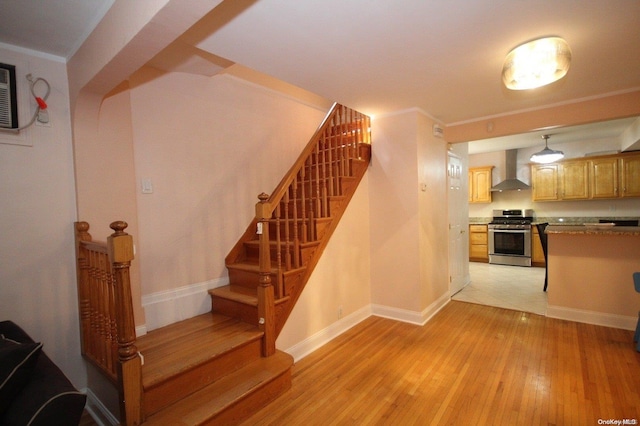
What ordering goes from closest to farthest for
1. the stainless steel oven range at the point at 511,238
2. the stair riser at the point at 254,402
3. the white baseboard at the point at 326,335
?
the stair riser at the point at 254,402 → the white baseboard at the point at 326,335 → the stainless steel oven range at the point at 511,238

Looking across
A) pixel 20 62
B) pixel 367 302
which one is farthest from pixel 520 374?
pixel 20 62

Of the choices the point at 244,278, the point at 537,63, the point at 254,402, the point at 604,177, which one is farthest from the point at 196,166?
the point at 604,177

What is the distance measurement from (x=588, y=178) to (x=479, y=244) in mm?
2408

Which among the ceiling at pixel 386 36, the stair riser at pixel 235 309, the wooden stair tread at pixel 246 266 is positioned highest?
the ceiling at pixel 386 36

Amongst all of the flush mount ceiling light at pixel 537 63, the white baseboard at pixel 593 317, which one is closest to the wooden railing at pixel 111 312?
the flush mount ceiling light at pixel 537 63

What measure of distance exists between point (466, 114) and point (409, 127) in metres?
0.80

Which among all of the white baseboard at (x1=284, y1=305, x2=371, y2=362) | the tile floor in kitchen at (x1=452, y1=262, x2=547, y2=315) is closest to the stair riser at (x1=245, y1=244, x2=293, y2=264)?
the white baseboard at (x1=284, y1=305, x2=371, y2=362)

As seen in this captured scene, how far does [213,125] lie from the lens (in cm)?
294

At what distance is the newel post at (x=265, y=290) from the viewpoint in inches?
92.1

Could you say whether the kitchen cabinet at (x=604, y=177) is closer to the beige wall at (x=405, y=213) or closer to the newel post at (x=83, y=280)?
the beige wall at (x=405, y=213)

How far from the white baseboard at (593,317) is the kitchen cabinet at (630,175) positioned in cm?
Result: 368

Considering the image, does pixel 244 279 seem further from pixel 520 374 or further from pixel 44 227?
pixel 520 374

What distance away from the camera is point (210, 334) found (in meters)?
2.36

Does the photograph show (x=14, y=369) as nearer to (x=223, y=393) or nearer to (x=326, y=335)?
(x=223, y=393)
